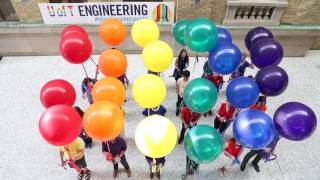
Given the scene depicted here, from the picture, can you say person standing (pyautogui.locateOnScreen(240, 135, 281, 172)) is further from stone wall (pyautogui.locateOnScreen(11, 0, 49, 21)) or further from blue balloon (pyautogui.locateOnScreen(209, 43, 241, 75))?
stone wall (pyautogui.locateOnScreen(11, 0, 49, 21))

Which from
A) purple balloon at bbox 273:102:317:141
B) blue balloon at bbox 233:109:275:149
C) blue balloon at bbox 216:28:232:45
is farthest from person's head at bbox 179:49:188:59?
purple balloon at bbox 273:102:317:141

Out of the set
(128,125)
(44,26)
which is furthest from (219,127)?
(44,26)

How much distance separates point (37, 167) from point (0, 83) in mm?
2837

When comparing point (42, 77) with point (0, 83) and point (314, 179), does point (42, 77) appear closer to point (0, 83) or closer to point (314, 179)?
point (0, 83)

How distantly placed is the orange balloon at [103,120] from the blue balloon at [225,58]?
6.10ft

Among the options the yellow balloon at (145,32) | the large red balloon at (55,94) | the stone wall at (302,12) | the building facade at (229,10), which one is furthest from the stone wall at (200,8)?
the large red balloon at (55,94)

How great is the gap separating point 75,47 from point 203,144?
247 cm

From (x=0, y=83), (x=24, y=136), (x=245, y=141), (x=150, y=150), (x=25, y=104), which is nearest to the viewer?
(x=150, y=150)

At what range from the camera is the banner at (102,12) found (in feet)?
19.6

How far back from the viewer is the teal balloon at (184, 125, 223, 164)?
3123mm

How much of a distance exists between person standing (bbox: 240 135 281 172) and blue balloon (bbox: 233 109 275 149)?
44 centimetres

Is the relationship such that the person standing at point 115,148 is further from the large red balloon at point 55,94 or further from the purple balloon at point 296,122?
the purple balloon at point 296,122

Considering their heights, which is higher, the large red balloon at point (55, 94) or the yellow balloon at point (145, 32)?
the yellow balloon at point (145, 32)

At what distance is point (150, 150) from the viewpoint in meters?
3.03
